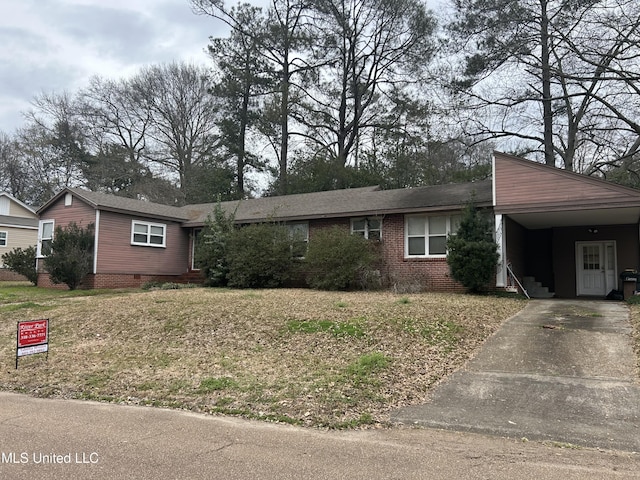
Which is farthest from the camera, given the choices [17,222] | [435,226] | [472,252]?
[17,222]

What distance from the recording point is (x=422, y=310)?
35.2 feet

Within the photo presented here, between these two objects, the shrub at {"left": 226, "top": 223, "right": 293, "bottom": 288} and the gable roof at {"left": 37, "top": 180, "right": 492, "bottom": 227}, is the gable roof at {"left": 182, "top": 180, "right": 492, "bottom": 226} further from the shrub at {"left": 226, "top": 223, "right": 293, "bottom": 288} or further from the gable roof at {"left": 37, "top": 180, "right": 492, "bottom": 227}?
the shrub at {"left": 226, "top": 223, "right": 293, "bottom": 288}

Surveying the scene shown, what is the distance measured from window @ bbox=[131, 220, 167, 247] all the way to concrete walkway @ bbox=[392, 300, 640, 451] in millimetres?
16290

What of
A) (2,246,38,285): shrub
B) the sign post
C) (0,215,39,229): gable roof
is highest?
(0,215,39,229): gable roof

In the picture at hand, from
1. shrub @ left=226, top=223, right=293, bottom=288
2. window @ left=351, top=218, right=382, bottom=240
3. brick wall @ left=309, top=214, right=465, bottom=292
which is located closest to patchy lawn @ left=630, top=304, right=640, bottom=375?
brick wall @ left=309, top=214, right=465, bottom=292

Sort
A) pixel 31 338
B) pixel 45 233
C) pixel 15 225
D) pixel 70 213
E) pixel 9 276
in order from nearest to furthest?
pixel 31 338 → pixel 70 213 → pixel 45 233 → pixel 9 276 → pixel 15 225

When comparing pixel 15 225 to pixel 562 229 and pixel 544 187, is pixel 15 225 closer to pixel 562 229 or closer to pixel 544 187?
pixel 544 187

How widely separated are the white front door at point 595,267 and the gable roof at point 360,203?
4.71m

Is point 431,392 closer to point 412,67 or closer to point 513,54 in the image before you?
point 513,54

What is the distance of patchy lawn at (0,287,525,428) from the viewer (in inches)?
235

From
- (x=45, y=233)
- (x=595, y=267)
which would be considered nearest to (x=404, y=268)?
(x=595, y=267)

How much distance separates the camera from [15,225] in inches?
1240

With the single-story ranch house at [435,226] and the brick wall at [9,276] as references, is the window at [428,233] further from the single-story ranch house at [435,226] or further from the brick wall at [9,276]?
the brick wall at [9,276]

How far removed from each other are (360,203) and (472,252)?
19.0 ft
